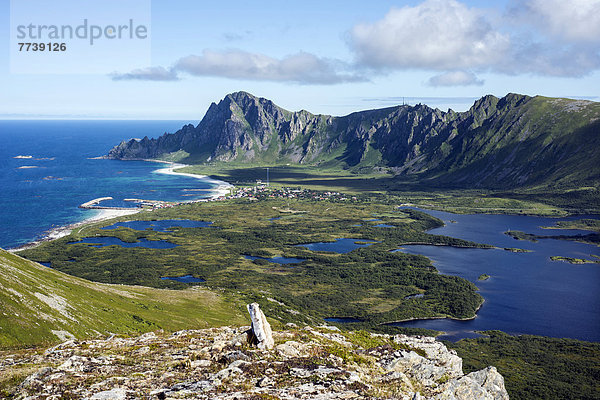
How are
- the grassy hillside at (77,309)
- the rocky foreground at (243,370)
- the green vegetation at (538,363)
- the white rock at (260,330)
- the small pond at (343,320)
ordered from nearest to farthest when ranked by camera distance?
the rocky foreground at (243,370), the white rock at (260,330), the grassy hillside at (77,309), the green vegetation at (538,363), the small pond at (343,320)

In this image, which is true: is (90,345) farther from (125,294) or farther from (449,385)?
(125,294)

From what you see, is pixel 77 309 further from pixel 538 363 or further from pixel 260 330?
pixel 538 363

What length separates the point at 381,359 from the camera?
4372 centimetres

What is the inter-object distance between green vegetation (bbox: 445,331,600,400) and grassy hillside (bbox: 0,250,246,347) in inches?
2502

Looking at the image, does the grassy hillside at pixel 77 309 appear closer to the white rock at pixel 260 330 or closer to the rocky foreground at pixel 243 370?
the rocky foreground at pixel 243 370

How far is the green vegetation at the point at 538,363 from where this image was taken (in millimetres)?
101125

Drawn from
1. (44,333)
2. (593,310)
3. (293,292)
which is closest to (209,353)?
(44,333)

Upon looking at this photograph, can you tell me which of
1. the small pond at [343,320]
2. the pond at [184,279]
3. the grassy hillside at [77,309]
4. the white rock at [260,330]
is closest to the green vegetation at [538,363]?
the small pond at [343,320]

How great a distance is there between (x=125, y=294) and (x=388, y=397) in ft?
330

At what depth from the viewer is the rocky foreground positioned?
34312mm

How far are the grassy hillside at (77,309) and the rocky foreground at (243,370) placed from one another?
77.6 feet

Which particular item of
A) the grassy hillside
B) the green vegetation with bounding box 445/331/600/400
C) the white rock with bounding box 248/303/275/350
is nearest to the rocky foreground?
the white rock with bounding box 248/303/275/350

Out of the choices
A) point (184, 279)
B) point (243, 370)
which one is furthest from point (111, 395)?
point (184, 279)

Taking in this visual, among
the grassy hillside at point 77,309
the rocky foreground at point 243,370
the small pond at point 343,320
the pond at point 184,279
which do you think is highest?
the rocky foreground at point 243,370
